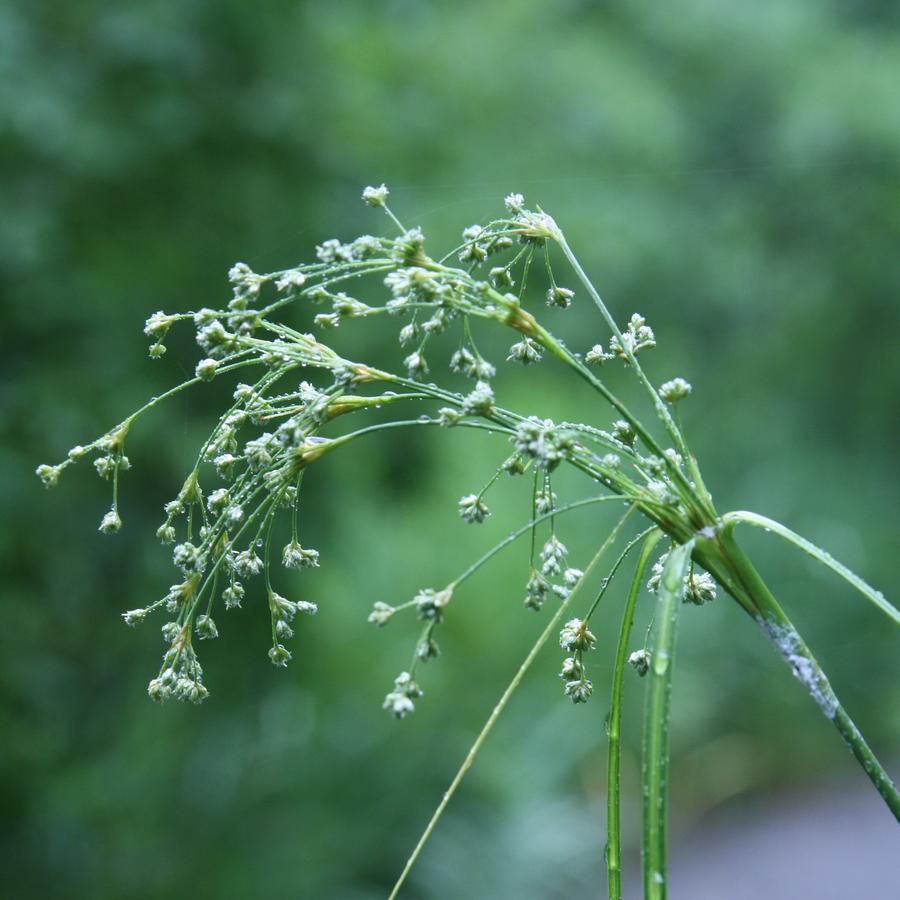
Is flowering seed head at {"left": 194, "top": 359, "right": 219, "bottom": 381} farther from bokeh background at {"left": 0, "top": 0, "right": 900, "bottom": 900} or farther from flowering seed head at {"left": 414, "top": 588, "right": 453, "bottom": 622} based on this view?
bokeh background at {"left": 0, "top": 0, "right": 900, "bottom": 900}

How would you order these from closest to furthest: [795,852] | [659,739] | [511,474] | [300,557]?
[659,739] → [511,474] → [300,557] → [795,852]

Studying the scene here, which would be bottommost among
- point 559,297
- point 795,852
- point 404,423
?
point 404,423

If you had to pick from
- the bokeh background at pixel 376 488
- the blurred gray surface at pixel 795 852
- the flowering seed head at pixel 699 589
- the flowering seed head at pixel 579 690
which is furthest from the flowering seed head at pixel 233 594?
the blurred gray surface at pixel 795 852

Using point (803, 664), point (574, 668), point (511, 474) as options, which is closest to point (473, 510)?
point (511, 474)

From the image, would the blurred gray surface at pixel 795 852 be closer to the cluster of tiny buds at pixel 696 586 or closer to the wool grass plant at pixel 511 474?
the cluster of tiny buds at pixel 696 586

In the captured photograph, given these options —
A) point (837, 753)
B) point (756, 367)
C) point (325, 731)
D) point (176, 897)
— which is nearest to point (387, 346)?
point (325, 731)

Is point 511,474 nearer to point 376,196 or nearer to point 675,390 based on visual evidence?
point 675,390
